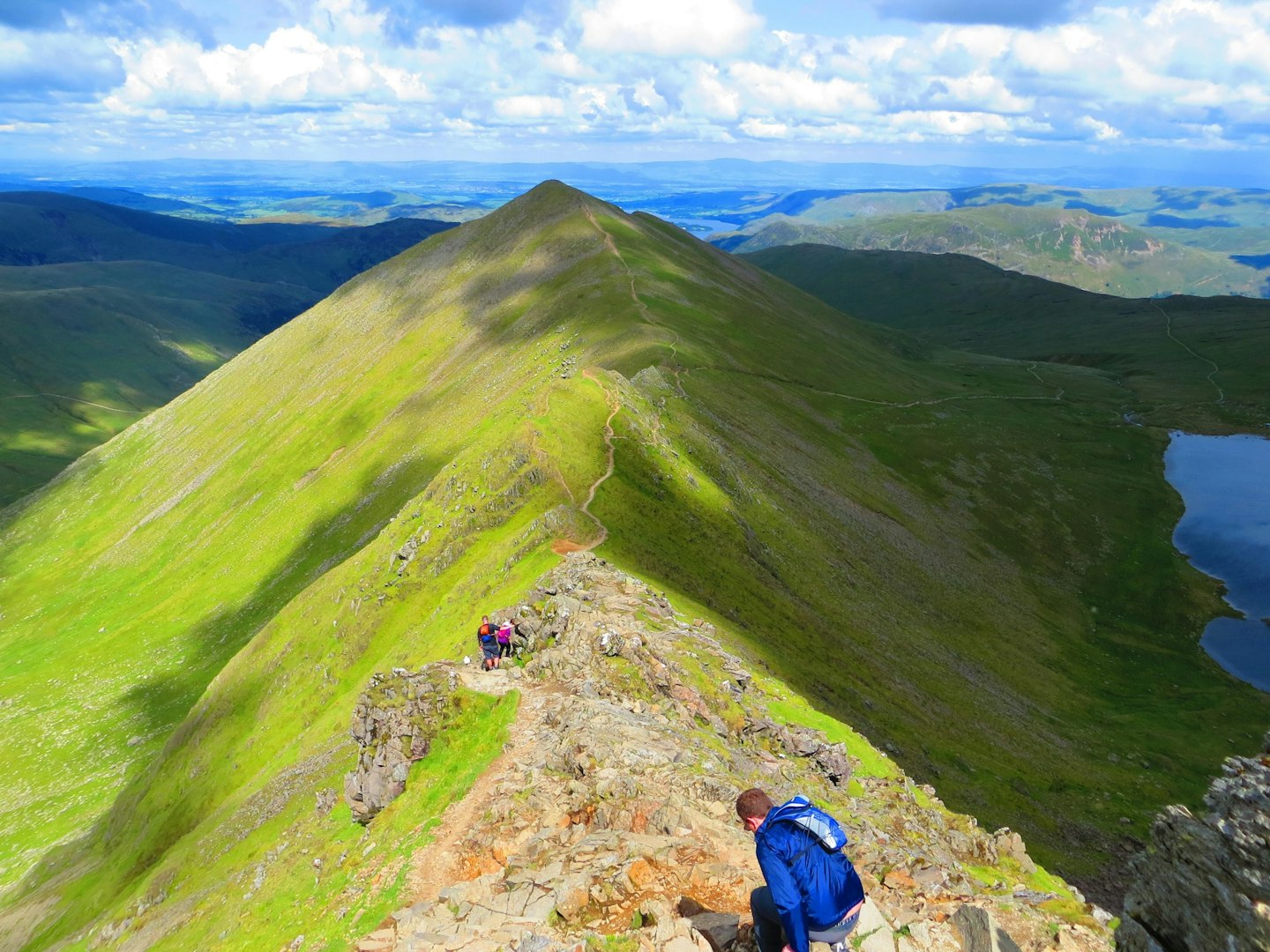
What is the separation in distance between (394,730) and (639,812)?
15336 millimetres

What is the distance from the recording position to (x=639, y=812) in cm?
2186

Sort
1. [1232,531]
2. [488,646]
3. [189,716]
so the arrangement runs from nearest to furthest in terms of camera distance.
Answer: [488,646]
[189,716]
[1232,531]

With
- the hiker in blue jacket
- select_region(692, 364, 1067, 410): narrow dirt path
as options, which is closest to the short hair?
the hiker in blue jacket

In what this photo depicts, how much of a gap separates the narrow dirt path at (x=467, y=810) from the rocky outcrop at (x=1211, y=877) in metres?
17.0

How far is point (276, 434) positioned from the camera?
5817 inches

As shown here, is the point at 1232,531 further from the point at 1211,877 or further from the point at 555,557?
the point at 1211,877

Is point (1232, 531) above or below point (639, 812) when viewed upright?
below

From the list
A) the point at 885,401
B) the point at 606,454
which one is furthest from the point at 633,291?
the point at 606,454

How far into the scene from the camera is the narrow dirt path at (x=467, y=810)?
21.5m

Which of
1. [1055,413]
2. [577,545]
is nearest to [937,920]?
[577,545]

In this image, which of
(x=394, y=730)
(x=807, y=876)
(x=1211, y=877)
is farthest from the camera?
(x=394, y=730)

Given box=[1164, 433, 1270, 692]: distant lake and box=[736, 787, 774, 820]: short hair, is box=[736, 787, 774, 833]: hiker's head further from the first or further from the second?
box=[1164, 433, 1270, 692]: distant lake

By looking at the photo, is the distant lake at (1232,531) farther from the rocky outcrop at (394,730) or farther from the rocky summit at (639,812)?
the rocky outcrop at (394,730)

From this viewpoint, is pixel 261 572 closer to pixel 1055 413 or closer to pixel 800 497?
pixel 800 497
